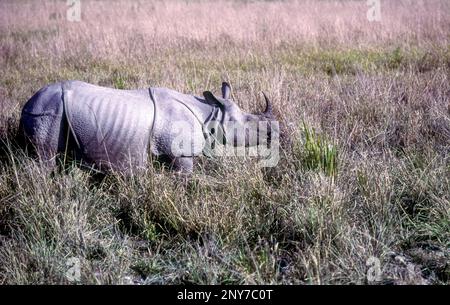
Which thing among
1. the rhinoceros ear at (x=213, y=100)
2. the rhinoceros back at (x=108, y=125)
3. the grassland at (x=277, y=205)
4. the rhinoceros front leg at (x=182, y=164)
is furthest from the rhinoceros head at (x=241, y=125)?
the rhinoceros back at (x=108, y=125)

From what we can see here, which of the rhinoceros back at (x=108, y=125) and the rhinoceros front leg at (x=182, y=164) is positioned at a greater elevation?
the rhinoceros back at (x=108, y=125)

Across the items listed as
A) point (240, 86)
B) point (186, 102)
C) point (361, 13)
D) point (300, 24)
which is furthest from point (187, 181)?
point (361, 13)

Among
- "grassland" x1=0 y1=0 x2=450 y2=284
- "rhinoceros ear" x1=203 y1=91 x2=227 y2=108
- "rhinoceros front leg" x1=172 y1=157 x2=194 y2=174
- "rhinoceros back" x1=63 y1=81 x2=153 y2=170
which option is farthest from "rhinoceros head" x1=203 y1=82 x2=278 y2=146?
"rhinoceros back" x1=63 y1=81 x2=153 y2=170

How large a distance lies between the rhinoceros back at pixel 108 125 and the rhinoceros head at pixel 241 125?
63 centimetres

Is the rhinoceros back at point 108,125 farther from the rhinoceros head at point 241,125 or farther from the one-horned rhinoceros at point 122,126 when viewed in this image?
the rhinoceros head at point 241,125

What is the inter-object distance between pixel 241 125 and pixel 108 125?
1.12 metres

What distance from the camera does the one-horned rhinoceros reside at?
3.50m

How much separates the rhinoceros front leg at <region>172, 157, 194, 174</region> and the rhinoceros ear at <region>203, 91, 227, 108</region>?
558 millimetres

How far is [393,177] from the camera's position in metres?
3.57

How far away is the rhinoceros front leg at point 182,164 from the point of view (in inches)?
147

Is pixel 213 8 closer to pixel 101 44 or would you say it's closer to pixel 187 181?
pixel 101 44

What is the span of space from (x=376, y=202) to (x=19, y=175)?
105 inches

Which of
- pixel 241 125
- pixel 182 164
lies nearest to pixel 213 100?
pixel 241 125

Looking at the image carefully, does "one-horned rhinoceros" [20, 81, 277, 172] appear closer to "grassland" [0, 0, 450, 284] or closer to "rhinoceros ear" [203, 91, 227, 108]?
"rhinoceros ear" [203, 91, 227, 108]
